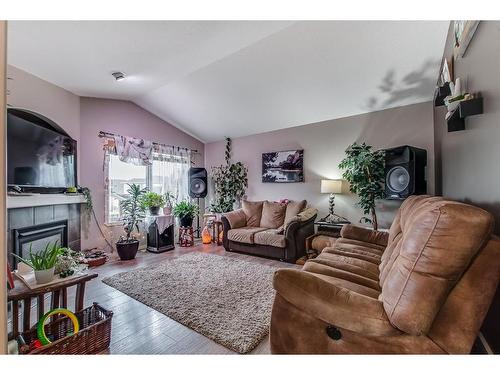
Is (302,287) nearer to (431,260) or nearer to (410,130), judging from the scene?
(431,260)

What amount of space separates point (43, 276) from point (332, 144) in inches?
155

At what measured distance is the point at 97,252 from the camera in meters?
3.60

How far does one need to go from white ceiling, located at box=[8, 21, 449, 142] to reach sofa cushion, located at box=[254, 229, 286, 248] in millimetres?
2044

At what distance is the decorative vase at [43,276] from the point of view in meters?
1.44

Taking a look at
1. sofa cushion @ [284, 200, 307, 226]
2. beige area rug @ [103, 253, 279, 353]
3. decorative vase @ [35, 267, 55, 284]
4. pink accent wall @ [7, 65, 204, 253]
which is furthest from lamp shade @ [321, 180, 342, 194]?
decorative vase @ [35, 267, 55, 284]

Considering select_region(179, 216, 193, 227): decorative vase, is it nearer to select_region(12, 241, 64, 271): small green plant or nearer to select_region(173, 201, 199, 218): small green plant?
select_region(173, 201, 199, 218): small green plant

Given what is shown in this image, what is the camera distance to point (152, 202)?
13.7 ft

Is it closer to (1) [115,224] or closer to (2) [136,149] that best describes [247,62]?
(2) [136,149]

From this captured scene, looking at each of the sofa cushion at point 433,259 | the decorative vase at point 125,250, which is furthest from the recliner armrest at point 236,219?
the sofa cushion at point 433,259

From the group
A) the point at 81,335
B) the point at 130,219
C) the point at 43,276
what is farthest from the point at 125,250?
the point at 81,335
